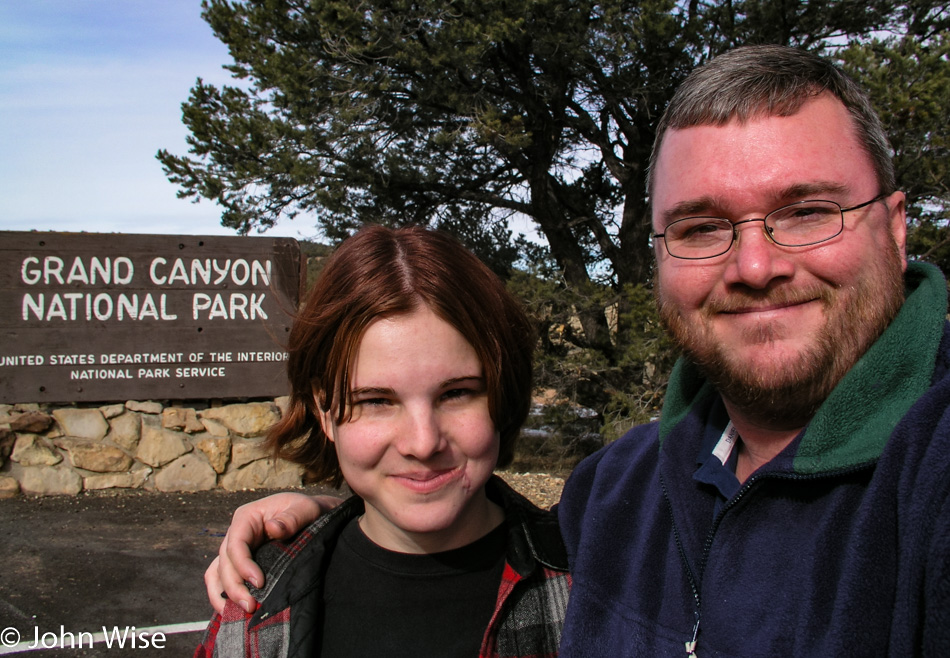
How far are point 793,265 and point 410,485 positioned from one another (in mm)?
830

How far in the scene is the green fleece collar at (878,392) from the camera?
3.54 feet

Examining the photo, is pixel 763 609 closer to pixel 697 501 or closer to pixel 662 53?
pixel 697 501

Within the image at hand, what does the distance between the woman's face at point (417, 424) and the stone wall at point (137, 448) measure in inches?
172

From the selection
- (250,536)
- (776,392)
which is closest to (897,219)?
(776,392)

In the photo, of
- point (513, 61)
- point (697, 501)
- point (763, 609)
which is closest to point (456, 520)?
point (697, 501)

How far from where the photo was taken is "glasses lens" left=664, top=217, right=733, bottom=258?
1.34 metres

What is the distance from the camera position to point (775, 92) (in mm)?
1287

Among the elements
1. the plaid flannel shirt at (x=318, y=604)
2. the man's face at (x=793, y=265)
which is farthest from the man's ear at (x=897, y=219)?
the plaid flannel shirt at (x=318, y=604)

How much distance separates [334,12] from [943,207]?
21.1ft

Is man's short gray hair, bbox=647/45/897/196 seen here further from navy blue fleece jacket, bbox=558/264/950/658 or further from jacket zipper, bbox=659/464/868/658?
jacket zipper, bbox=659/464/868/658

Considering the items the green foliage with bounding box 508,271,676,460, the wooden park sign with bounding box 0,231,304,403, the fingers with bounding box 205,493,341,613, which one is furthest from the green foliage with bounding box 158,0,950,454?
the fingers with bounding box 205,493,341,613

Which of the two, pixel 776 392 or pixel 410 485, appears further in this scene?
pixel 410 485

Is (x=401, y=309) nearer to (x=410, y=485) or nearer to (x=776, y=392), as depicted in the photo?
(x=410, y=485)

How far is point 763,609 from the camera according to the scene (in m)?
1.12
